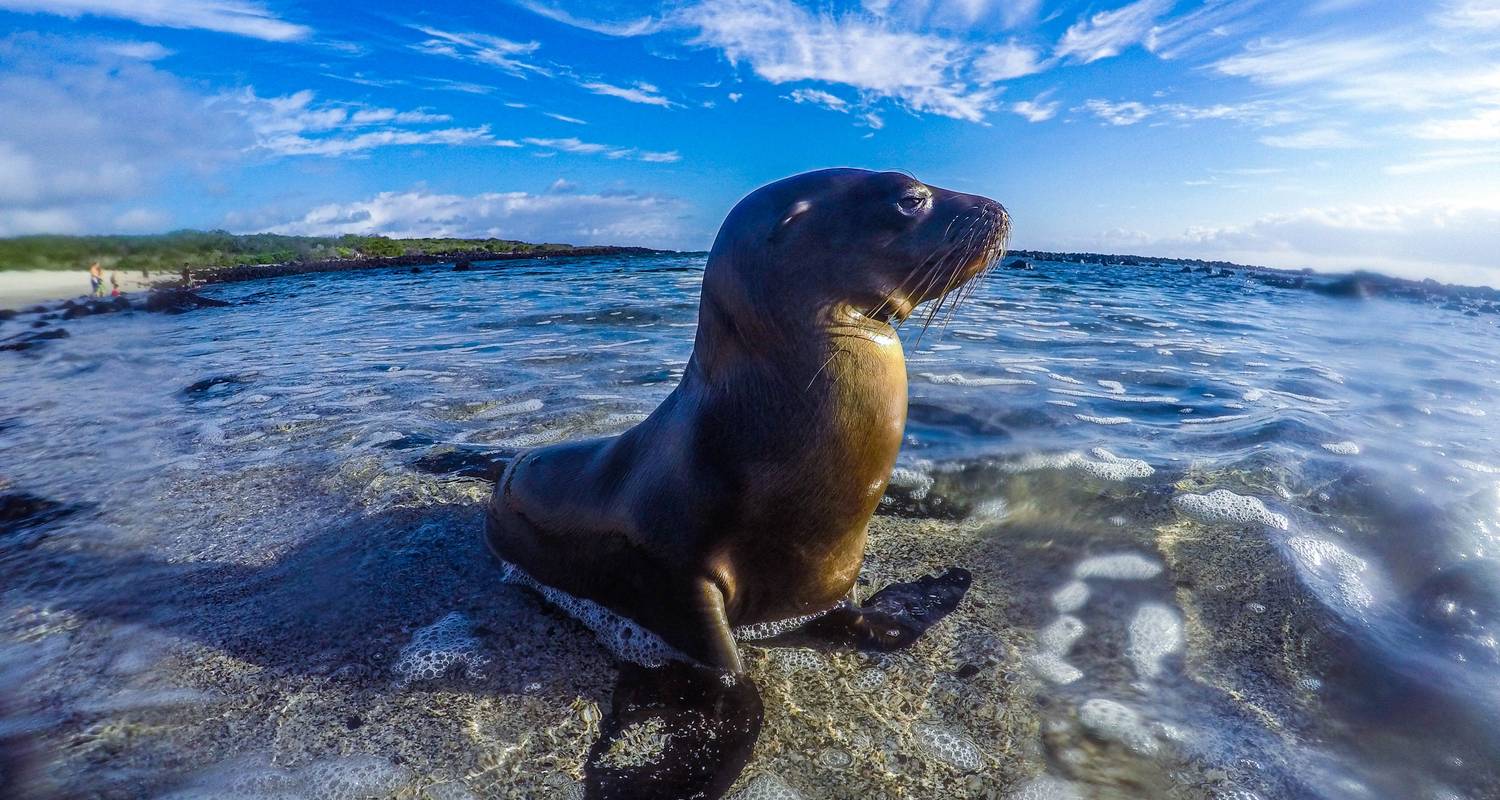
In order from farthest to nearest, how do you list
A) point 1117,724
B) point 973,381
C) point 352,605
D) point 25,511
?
1. point 973,381
2. point 25,511
3. point 352,605
4. point 1117,724

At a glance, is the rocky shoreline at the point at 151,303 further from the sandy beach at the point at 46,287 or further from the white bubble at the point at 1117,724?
the white bubble at the point at 1117,724

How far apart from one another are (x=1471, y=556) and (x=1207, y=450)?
6.28 feet

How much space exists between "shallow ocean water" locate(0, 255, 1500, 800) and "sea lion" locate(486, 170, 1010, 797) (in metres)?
0.33

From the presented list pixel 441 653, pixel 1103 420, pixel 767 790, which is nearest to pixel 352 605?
pixel 441 653

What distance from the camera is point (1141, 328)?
582 inches

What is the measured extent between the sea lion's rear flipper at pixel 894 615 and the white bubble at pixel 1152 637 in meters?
0.78

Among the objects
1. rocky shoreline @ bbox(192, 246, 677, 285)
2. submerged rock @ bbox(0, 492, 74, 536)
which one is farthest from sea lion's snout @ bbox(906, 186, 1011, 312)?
rocky shoreline @ bbox(192, 246, 677, 285)

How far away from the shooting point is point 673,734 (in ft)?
8.98

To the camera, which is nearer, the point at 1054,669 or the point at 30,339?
the point at 1054,669

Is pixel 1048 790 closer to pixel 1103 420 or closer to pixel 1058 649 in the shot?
pixel 1058 649

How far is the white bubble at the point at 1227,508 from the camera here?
4473 mm

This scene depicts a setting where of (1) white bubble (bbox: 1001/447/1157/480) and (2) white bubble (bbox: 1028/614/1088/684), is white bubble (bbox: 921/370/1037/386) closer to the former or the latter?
(1) white bubble (bbox: 1001/447/1157/480)

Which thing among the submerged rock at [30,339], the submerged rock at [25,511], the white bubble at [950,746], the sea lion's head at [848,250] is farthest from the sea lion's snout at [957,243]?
the submerged rock at [30,339]

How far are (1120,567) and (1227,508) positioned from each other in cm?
115
